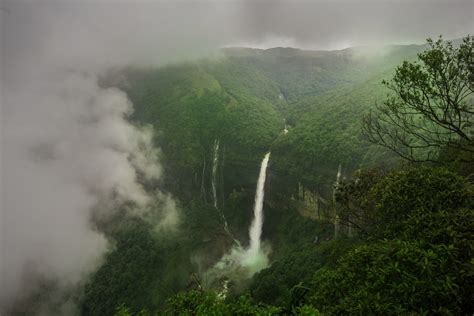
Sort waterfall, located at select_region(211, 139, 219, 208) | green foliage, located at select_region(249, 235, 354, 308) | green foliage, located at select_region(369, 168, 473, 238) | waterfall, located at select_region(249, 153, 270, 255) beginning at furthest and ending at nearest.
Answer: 1. waterfall, located at select_region(211, 139, 219, 208)
2. waterfall, located at select_region(249, 153, 270, 255)
3. green foliage, located at select_region(249, 235, 354, 308)
4. green foliage, located at select_region(369, 168, 473, 238)

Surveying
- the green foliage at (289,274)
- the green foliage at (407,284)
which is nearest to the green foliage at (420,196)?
the green foliage at (407,284)

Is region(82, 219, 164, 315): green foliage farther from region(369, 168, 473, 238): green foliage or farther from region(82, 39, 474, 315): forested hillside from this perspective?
region(369, 168, 473, 238): green foliage

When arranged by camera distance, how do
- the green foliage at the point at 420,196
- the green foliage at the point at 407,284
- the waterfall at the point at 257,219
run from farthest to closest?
the waterfall at the point at 257,219, the green foliage at the point at 420,196, the green foliage at the point at 407,284

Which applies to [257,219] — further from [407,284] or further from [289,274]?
[407,284]

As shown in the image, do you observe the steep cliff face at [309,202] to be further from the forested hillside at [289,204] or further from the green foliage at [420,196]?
the green foliage at [420,196]

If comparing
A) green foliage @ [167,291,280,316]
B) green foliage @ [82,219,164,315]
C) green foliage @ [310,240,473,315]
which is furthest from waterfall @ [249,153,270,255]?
→ green foliage @ [167,291,280,316]

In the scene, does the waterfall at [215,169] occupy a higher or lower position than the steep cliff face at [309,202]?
higher

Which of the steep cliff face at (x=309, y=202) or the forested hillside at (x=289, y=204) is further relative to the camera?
the steep cliff face at (x=309, y=202)

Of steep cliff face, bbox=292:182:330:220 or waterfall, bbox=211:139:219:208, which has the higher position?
waterfall, bbox=211:139:219:208

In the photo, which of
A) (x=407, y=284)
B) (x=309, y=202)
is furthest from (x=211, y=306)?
(x=309, y=202)
